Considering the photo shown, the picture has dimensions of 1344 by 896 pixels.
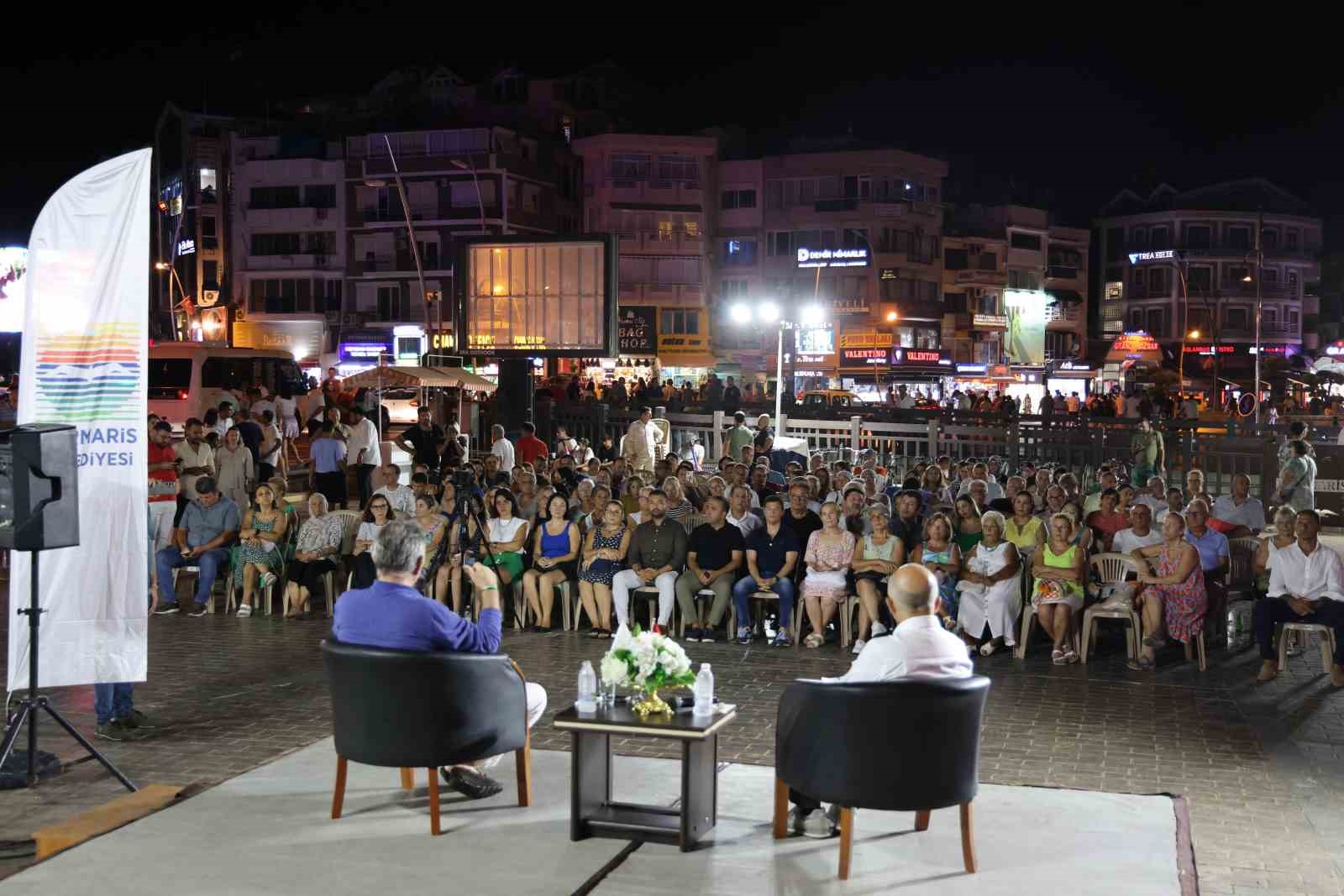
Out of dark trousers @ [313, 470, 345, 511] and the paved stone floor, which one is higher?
dark trousers @ [313, 470, 345, 511]


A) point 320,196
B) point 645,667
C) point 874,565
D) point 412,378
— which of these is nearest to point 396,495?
point 874,565

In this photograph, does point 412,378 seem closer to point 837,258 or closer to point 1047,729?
point 1047,729

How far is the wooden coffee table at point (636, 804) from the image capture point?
612 cm

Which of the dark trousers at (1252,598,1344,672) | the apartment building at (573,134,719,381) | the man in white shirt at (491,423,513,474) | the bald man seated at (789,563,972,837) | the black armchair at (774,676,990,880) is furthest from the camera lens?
the apartment building at (573,134,719,381)

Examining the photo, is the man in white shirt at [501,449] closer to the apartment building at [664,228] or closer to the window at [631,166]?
the apartment building at [664,228]

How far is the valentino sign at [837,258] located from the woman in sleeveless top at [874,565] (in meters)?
50.7

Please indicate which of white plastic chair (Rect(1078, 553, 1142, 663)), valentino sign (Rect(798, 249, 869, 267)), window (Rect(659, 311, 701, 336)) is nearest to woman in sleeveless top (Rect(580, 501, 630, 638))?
white plastic chair (Rect(1078, 553, 1142, 663))

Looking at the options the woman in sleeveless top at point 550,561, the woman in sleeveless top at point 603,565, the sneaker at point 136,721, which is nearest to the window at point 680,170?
the woman in sleeveless top at point 550,561

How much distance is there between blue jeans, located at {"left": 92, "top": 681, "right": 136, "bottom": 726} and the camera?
336 inches

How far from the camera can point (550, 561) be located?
1267 centimetres

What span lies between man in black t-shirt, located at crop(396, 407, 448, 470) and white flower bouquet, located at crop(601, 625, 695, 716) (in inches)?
518

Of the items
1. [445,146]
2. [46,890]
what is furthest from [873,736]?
[445,146]

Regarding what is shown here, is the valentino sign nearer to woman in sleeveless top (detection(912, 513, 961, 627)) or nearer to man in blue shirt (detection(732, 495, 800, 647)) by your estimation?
man in blue shirt (detection(732, 495, 800, 647))

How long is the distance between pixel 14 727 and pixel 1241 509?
10429 mm
